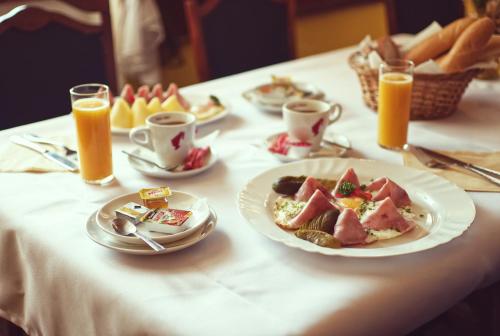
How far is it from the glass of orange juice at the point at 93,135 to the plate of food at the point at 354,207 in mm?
299

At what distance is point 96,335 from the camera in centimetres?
91

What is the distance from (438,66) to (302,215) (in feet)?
2.23

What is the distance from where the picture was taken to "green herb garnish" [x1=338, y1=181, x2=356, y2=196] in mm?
1104

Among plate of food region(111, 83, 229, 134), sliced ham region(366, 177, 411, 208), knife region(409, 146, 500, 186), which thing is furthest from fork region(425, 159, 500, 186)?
plate of food region(111, 83, 229, 134)

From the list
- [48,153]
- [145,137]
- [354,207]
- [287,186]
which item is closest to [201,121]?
[145,137]

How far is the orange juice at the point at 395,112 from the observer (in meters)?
1.39

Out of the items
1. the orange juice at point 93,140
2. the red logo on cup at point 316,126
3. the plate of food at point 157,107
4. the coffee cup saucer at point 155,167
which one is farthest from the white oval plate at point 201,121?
the red logo on cup at point 316,126

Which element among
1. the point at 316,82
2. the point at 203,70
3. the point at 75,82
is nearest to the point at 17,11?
the point at 75,82

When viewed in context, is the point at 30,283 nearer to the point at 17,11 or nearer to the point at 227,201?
the point at 227,201

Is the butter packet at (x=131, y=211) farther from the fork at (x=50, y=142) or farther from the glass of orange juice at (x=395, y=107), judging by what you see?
the glass of orange juice at (x=395, y=107)

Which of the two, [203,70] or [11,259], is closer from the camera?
[11,259]

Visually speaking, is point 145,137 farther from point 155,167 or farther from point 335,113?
point 335,113

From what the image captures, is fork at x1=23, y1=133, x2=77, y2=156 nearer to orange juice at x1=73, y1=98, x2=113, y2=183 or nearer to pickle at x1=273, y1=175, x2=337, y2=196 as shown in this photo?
orange juice at x1=73, y1=98, x2=113, y2=183

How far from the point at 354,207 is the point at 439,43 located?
731mm
